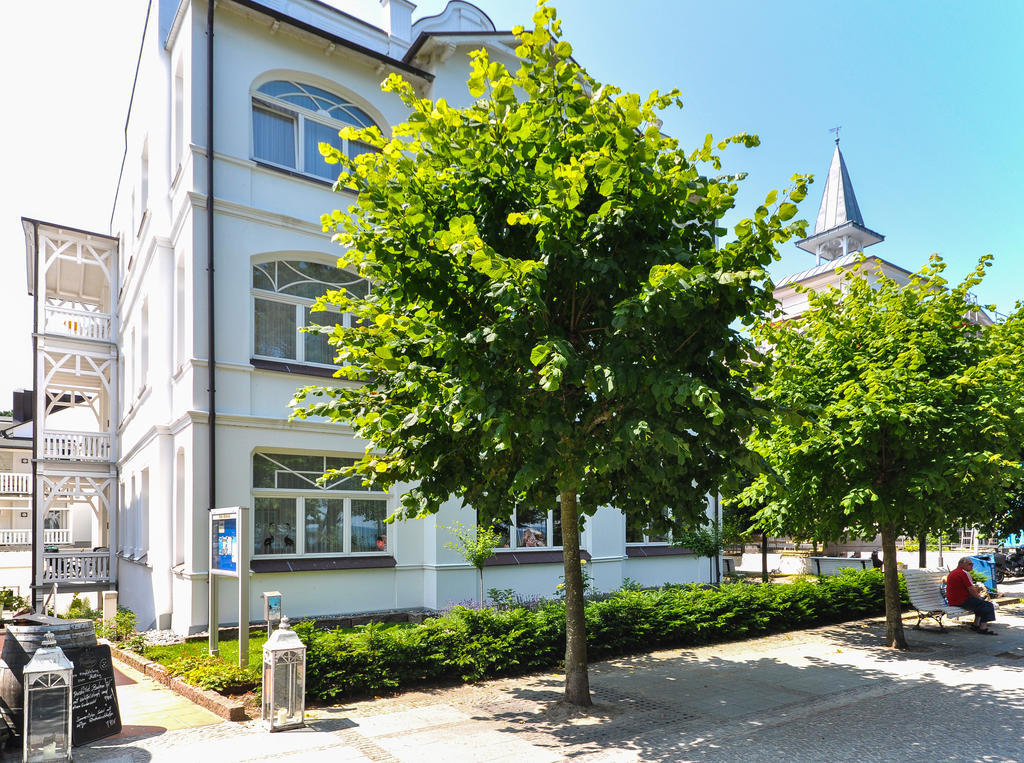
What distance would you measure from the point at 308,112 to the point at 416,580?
9.56m

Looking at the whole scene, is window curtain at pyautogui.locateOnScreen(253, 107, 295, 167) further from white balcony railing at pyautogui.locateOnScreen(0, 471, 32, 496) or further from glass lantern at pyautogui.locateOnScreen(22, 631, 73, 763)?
white balcony railing at pyautogui.locateOnScreen(0, 471, 32, 496)

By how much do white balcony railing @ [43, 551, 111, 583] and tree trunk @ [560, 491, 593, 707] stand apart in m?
15.1

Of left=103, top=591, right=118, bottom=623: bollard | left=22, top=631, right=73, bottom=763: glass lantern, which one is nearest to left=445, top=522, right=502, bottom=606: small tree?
left=103, top=591, right=118, bottom=623: bollard

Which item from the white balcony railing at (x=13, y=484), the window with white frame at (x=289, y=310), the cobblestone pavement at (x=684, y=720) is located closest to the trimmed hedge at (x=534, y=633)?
the cobblestone pavement at (x=684, y=720)

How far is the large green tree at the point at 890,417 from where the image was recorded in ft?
35.4

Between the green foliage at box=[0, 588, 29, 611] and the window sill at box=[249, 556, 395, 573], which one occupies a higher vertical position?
the window sill at box=[249, 556, 395, 573]

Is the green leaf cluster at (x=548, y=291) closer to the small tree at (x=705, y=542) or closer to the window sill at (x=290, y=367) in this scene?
the window sill at (x=290, y=367)

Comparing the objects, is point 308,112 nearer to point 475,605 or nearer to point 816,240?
point 475,605

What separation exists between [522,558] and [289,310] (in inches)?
268

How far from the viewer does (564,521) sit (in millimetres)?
8516

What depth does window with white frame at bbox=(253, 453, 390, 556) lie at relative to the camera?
13.7m

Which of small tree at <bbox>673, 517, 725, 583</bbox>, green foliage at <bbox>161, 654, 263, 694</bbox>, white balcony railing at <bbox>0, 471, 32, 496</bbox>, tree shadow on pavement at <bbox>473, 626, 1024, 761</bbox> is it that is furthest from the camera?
white balcony railing at <bbox>0, 471, 32, 496</bbox>

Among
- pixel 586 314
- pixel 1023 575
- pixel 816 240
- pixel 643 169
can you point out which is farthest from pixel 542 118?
pixel 816 240

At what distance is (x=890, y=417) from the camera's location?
10.5m
